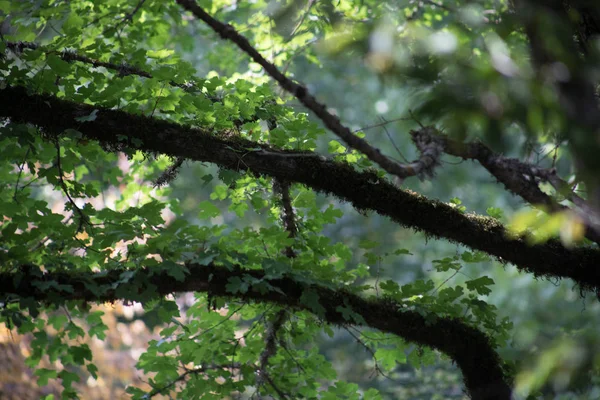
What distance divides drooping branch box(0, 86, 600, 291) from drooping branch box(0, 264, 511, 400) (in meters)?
0.53

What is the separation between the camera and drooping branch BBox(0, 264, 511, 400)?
289 centimetres

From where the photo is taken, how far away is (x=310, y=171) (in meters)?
3.23

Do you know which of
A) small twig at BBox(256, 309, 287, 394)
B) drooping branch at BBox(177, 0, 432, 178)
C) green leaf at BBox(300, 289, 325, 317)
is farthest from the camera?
small twig at BBox(256, 309, 287, 394)

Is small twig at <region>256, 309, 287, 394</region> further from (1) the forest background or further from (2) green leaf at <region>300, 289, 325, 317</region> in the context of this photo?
(2) green leaf at <region>300, 289, 325, 317</region>

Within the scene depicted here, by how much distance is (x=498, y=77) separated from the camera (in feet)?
4.31

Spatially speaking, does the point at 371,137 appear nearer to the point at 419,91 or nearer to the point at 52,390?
the point at 52,390

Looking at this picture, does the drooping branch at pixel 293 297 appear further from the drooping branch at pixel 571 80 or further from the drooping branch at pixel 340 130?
the drooping branch at pixel 571 80

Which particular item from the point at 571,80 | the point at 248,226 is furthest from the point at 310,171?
the point at 571,80

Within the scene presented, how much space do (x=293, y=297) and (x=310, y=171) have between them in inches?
28.0

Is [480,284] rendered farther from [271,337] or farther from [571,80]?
[571,80]

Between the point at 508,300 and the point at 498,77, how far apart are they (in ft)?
34.9

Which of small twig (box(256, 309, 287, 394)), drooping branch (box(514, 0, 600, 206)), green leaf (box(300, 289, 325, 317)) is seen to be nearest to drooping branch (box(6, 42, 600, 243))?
green leaf (box(300, 289, 325, 317))

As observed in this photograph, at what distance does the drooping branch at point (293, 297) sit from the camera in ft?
9.48

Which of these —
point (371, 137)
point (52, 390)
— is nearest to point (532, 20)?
point (52, 390)
